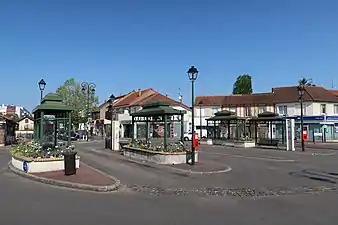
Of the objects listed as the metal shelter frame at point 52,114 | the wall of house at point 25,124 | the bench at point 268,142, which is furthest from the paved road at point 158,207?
the wall of house at point 25,124

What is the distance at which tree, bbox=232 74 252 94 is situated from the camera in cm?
9827

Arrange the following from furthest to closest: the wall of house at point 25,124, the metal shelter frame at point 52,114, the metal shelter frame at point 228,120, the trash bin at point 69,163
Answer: the wall of house at point 25,124 → the metal shelter frame at point 228,120 → the metal shelter frame at point 52,114 → the trash bin at point 69,163

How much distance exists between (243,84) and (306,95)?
41050mm

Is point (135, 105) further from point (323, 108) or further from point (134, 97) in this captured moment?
point (323, 108)

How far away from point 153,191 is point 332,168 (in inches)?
467

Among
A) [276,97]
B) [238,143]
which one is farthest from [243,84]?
[238,143]

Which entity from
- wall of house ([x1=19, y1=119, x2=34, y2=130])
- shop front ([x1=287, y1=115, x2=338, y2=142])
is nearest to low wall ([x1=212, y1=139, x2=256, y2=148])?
shop front ([x1=287, y1=115, x2=338, y2=142])

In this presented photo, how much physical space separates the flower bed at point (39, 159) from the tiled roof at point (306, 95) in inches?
1934

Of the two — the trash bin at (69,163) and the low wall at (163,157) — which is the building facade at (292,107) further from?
the trash bin at (69,163)

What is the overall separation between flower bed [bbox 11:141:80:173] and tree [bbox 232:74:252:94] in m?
85.2

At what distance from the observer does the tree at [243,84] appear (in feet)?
322

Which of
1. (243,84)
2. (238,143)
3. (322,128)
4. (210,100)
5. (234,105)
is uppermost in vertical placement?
(243,84)

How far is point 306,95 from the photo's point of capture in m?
58.4

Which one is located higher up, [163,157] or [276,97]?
[276,97]
